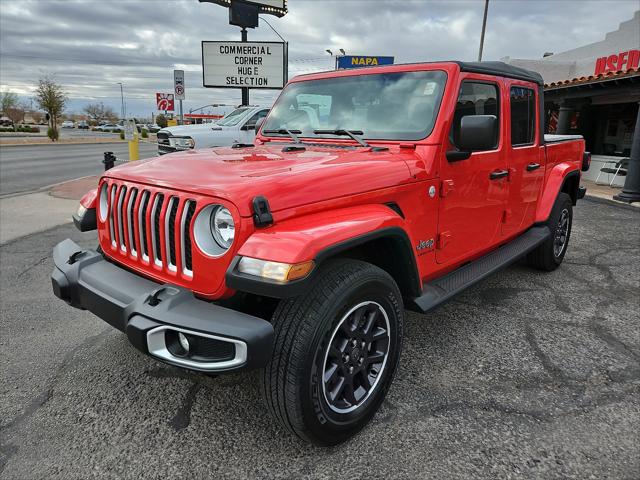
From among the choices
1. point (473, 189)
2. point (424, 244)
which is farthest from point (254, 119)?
point (424, 244)

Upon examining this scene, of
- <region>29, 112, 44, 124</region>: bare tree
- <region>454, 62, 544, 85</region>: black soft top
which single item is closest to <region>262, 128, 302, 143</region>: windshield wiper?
<region>454, 62, 544, 85</region>: black soft top

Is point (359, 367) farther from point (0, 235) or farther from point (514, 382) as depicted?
point (0, 235)

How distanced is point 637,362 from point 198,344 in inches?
115

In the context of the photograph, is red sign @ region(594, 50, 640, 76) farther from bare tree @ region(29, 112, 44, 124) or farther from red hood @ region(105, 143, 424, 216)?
bare tree @ region(29, 112, 44, 124)

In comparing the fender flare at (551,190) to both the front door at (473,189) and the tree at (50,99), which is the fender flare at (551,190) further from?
the tree at (50,99)

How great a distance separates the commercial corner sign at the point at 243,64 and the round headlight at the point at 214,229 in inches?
485

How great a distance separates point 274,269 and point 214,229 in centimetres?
41

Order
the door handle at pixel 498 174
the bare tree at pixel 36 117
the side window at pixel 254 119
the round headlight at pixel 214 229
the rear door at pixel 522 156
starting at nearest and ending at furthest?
the round headlight at pixel 214 229, the door handle at pixel 498 174, the rear door at pixel 522 156, the side window at pixel 254 119, the bare tree at pixel 36 117

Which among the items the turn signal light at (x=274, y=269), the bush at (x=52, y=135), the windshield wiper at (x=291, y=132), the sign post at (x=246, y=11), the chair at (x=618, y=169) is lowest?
the bush at (x=52, y=135)

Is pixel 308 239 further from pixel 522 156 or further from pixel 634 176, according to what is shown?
pixel 634 176

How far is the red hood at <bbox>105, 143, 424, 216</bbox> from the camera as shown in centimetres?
207

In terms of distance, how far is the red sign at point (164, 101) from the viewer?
17594mm

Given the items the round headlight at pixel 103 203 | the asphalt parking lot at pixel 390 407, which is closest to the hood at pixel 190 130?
the asphalt parking lot at pixel 390 407

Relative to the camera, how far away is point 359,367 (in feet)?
7.66
